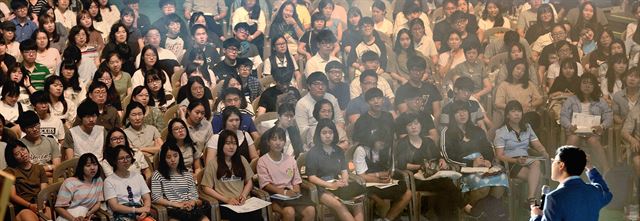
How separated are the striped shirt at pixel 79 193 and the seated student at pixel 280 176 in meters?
1.20

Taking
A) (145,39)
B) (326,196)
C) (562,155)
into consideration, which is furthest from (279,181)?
(562,155)

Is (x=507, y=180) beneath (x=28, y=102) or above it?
beneath

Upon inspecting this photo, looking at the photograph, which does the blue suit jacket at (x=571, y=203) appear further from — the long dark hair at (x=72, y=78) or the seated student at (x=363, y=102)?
the long dark hair at (x=72, y=78)

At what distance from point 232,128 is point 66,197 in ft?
4.33

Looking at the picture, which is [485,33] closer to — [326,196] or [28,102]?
[326,196]

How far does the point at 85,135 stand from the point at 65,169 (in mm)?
280

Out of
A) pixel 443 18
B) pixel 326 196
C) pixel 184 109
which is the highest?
pixel 443 18

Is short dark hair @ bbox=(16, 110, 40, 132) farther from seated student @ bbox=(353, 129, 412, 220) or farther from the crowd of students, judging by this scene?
seated student @ bbox=(353, 129, 412, 220)

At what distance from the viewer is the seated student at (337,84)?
949cm

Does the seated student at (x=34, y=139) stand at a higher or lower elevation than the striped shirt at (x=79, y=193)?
higher

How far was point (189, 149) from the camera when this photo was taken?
900 cm

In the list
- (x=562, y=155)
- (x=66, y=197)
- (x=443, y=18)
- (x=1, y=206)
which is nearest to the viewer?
(x=1, y=206)

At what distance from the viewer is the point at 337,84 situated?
9.53 metres

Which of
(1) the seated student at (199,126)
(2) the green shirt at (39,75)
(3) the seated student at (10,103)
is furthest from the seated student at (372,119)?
(3) the seated student at (10,103)
